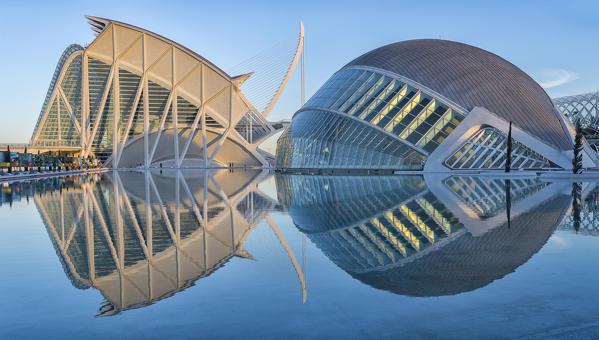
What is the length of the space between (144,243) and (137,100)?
237 feet

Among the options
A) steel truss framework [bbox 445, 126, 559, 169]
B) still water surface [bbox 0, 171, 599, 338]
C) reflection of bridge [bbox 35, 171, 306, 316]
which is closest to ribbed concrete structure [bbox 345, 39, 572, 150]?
steel truss framework [bbox 445, 126, 559, 169]

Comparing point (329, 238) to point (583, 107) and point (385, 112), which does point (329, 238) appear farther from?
point (583, 107)

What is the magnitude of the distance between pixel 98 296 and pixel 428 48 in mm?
50801

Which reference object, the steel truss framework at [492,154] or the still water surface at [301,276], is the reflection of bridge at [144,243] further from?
the steel truss framework at [492,154]

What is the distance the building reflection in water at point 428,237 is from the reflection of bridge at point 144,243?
95 centimetres

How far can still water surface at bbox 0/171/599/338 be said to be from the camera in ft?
15.4

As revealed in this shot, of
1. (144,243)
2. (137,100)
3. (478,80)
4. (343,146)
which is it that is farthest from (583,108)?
(144,243)

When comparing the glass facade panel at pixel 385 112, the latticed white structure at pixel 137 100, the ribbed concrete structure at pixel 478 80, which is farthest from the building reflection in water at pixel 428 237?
the latticed white structure at pixel 137 100

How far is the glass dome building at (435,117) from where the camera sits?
4366 centimetres

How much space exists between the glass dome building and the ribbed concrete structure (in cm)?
9

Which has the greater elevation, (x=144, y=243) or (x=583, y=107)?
(x=583, y=107)

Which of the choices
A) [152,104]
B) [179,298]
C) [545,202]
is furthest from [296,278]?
[152,104]

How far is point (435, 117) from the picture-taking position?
44500 mm

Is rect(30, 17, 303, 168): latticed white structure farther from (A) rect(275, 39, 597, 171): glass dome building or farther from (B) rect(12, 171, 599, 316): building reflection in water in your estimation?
(B) rect(12, 171, 599, 316): building reflection in water
